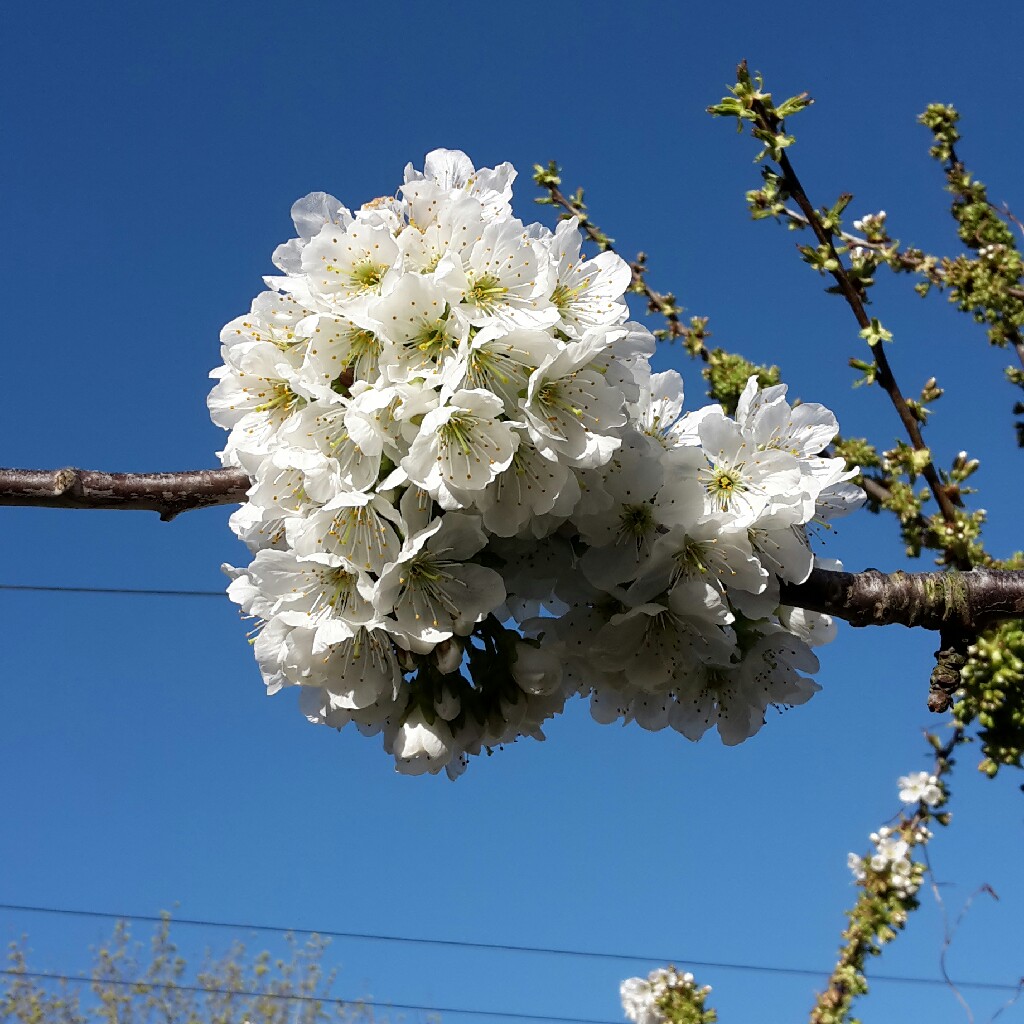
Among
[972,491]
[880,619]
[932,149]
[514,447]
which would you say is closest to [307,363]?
[514,447]

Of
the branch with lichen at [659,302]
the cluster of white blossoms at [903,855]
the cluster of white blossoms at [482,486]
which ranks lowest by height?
the cluster of white blossoms at [482,486]

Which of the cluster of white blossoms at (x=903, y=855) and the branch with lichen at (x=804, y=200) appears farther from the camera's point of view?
the cluster of white blossoms at (x=903, y=855)

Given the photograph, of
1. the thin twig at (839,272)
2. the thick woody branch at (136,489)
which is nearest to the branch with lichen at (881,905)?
the thin twig at (839,272)

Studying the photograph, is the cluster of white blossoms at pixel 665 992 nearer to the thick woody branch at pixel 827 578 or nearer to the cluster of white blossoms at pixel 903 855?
the cluster of white blossoms at pixel 903 855

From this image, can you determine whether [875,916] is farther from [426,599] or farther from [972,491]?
[426,599]

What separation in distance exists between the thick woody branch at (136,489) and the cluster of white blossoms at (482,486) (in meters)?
0.10

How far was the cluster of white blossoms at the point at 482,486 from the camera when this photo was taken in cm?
137

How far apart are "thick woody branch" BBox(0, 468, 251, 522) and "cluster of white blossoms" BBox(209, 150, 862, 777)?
102 mm

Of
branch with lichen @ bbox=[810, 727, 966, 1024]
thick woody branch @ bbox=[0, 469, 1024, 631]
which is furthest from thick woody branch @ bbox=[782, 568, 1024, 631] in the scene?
branch with lichen @ bbox=[810, 727, 966, 1024]

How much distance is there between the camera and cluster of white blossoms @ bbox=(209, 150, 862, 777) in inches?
54.0

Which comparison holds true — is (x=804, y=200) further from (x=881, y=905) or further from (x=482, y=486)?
(x=881, y=905)

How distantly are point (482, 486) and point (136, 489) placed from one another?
72 centimetres

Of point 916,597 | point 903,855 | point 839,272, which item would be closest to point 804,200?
point 839,272

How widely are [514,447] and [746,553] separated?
1.38 feet
